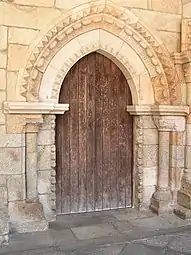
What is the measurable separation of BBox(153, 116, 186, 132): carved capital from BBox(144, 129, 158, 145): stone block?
101 millimetres

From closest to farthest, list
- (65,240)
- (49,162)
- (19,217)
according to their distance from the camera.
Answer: (65,240), (19,217), (49,162)

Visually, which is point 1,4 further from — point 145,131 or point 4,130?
point 145,131

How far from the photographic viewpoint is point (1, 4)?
2.86 meters

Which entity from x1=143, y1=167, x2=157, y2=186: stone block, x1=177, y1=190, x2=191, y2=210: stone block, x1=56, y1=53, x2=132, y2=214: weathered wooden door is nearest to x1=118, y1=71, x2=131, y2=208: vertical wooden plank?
x1=56, y1=53, x2=132, y2=214: weathered wooden door

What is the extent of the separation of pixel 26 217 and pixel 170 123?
181 cm

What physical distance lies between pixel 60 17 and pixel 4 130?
1235mm

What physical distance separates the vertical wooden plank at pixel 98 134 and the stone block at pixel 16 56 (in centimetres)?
88

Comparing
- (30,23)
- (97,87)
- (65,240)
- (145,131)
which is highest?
(30,23)

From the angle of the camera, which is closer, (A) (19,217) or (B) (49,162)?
(A) (19,217)

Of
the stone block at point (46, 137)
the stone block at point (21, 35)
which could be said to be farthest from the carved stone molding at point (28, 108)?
the stone block at point (21, 35)

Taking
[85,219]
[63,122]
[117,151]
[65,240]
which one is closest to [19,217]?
[65,240]

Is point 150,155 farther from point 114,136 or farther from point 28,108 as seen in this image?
point 28,108

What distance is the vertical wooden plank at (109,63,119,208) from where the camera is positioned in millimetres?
3559

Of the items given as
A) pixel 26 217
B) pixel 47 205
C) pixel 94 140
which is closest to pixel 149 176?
pixel 94 140
